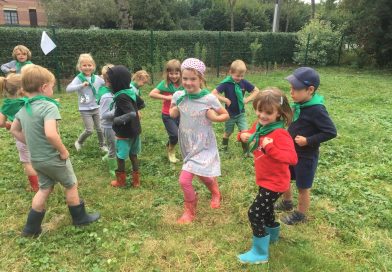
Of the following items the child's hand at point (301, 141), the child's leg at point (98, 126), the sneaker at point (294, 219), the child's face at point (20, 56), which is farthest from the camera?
the child's face at point (20, 56)

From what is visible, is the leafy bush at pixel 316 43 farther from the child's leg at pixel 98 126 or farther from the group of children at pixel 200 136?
the group of children at pixel 200 136

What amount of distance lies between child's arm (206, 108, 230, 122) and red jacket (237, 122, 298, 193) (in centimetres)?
64

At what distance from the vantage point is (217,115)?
12.0 feet

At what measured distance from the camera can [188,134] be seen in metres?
3.79

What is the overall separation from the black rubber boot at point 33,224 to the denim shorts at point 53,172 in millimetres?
271

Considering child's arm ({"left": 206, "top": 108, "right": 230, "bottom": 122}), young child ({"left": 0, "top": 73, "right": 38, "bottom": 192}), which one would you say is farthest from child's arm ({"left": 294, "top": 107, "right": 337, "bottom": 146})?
young child ({"left": 0, "top": 73, "right": 38, "bottom": 192})

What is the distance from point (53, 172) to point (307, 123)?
2.42 m

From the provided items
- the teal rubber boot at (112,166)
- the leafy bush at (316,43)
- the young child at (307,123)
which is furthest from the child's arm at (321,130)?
the leafy bush at (316,43)

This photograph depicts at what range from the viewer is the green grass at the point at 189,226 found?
317cm

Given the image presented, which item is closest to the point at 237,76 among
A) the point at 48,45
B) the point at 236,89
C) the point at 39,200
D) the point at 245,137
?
the point at 236,89

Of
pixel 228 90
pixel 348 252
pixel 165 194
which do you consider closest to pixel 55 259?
pixel 165 194

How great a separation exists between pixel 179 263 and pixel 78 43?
11032 mm

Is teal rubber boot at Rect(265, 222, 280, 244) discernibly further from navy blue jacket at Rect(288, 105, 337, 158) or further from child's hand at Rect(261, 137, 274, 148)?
child's hand at Rect(261, 137, 274, 148)

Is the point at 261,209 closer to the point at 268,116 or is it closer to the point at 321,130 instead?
the point at 268,116
